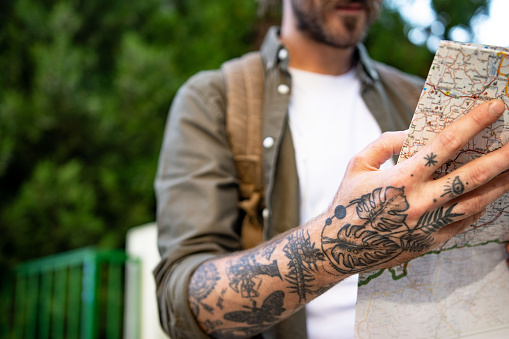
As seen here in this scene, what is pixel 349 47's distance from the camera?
163 cm

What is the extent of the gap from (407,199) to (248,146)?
725 mm

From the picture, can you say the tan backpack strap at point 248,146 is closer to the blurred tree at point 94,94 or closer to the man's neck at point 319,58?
the man's neck at point 319,58

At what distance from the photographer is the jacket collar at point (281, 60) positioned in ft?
5.40

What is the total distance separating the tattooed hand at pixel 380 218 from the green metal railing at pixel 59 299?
2.39 metres

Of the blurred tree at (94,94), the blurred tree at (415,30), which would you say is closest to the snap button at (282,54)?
the blurred tree at (94,94)

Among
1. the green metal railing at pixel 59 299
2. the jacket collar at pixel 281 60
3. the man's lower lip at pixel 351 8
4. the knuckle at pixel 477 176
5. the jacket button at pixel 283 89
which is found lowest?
the knuckle at pixel 477 176

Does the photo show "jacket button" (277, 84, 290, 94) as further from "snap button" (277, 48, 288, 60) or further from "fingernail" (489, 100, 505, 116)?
"fingernail" (489, 100, 505, 116)

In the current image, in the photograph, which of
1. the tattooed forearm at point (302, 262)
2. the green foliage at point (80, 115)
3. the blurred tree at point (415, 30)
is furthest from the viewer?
the blurred tree at point (415, 30)

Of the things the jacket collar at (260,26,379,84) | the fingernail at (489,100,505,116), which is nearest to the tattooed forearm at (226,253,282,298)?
the fingernail at (489,100,505,116)

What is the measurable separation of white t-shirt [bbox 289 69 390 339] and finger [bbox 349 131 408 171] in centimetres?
51

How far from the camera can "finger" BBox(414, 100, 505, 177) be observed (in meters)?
0.77

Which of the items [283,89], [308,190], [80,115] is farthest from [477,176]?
[80,115]

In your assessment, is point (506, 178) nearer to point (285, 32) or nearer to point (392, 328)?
point (392, 328)

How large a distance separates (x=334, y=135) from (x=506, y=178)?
2.31 ft
